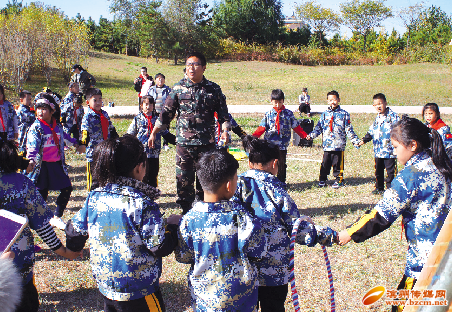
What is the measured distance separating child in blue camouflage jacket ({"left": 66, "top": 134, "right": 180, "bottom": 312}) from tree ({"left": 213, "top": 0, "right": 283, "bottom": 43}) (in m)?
49.5

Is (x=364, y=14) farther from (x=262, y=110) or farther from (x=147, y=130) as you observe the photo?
(x=147, y=130)

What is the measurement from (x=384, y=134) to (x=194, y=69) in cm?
402

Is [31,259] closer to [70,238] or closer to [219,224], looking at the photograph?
[70,238]

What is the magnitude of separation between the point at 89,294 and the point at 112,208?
2.28 m

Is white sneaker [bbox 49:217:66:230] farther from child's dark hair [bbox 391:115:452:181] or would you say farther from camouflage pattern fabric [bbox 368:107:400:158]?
camouflage pattern fabric [bbox 368:107:400:158]

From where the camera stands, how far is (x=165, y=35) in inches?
1663

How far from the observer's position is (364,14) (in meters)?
59.6

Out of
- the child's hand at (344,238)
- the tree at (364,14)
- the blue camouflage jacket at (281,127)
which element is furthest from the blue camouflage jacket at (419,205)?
the tree at (364,14)

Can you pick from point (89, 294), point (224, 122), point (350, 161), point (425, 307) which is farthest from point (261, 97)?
point (425, 307)

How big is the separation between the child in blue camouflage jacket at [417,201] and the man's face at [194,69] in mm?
3112

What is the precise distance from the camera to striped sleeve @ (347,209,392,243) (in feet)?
8.93

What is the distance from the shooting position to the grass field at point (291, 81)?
24578 mm

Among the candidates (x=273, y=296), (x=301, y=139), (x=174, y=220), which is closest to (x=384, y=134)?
(x=301, y=139)

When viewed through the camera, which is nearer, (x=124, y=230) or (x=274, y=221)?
(x=124, y=230)
